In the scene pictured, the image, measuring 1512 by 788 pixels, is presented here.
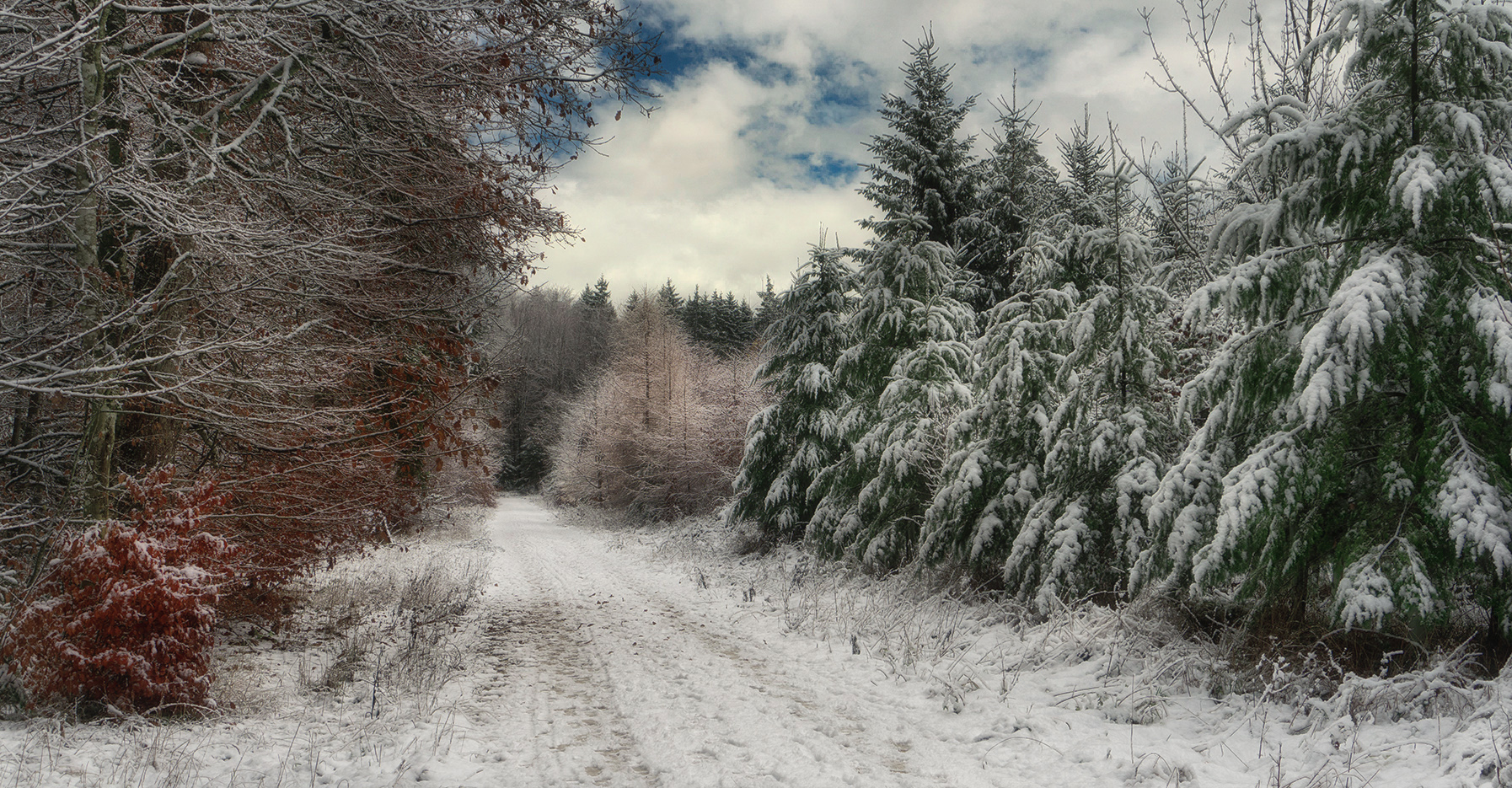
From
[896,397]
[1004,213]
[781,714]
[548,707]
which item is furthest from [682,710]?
[1004,213]

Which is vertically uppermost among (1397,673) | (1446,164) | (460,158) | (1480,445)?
(460,158)

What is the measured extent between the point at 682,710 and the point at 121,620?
3.82 m

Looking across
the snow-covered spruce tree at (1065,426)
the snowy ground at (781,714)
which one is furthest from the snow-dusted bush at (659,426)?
the snowy ground at (781,714)

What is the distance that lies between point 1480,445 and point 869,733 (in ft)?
13.8

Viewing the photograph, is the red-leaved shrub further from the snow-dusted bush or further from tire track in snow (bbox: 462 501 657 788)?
the snow-dusted bush

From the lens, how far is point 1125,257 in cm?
750

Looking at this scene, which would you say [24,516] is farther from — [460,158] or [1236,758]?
[1236,758]

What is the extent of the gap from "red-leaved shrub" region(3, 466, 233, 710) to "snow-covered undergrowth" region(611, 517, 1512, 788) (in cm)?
535

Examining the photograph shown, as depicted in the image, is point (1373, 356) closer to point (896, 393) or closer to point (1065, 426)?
point (1065, 426)

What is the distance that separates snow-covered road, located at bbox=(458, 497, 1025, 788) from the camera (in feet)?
14.3

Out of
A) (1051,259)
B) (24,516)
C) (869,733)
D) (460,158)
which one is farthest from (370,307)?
(1051,259)

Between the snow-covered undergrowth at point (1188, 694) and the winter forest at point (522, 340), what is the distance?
226mm

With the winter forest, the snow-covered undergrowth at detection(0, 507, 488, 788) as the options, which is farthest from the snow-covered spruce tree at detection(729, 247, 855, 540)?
the snow-covered undergrowth at detection(0, 507, 488, 788)

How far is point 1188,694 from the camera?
5.05m
